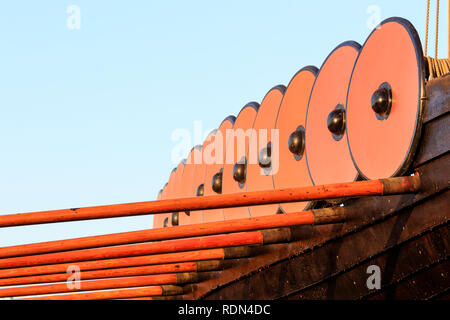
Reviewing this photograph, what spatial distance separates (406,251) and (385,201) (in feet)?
1.36

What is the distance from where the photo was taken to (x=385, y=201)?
4.72m

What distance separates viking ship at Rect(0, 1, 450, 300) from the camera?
4.29m

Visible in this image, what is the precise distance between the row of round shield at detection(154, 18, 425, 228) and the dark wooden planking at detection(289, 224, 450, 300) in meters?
0.57

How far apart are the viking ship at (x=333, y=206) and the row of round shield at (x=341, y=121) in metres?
0.01

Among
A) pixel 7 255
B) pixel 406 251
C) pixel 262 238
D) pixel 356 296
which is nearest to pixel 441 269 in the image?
pixel 406 251

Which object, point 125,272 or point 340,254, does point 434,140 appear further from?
point 125,272

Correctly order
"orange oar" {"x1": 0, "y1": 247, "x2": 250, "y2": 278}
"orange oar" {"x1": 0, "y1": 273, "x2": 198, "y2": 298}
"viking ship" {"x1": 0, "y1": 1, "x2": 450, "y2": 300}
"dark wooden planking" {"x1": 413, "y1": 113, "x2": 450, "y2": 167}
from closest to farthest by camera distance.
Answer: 1. "dark wooden planking" {"x1": 413, "y1": 113, "x2": 450, "y2": 167}
2. "viking ship" {"x1": 0, "y1": 1, "x2": 450, "y2": 300}
3. "orange oar" {"x1": 0, "y1": 247, "x2": 250, "y2": 278}
4. "orange oar" {"x1": 0, "y1": 273, "x2": 198, "y2": 298}

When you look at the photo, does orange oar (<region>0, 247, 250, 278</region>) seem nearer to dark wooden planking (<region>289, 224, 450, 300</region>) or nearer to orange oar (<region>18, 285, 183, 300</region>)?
dark wooden planking (<region>289, 224, 450, 300</region>)

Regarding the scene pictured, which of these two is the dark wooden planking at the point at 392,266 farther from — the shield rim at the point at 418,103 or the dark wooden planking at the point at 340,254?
the shield rim at the point at 418,103

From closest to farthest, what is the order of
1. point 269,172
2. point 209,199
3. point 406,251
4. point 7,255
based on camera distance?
point 209,199 → point 406,251 → point 7,255 → point 269,172

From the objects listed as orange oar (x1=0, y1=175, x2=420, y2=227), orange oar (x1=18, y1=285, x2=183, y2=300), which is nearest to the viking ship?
orange oar (x1=0, y1=175, x2=420, y2=227)

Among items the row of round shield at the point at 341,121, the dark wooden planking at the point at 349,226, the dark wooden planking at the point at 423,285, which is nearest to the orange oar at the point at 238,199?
the dark wooden planking at the point at 349,226

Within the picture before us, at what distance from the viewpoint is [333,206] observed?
5.37 metres
